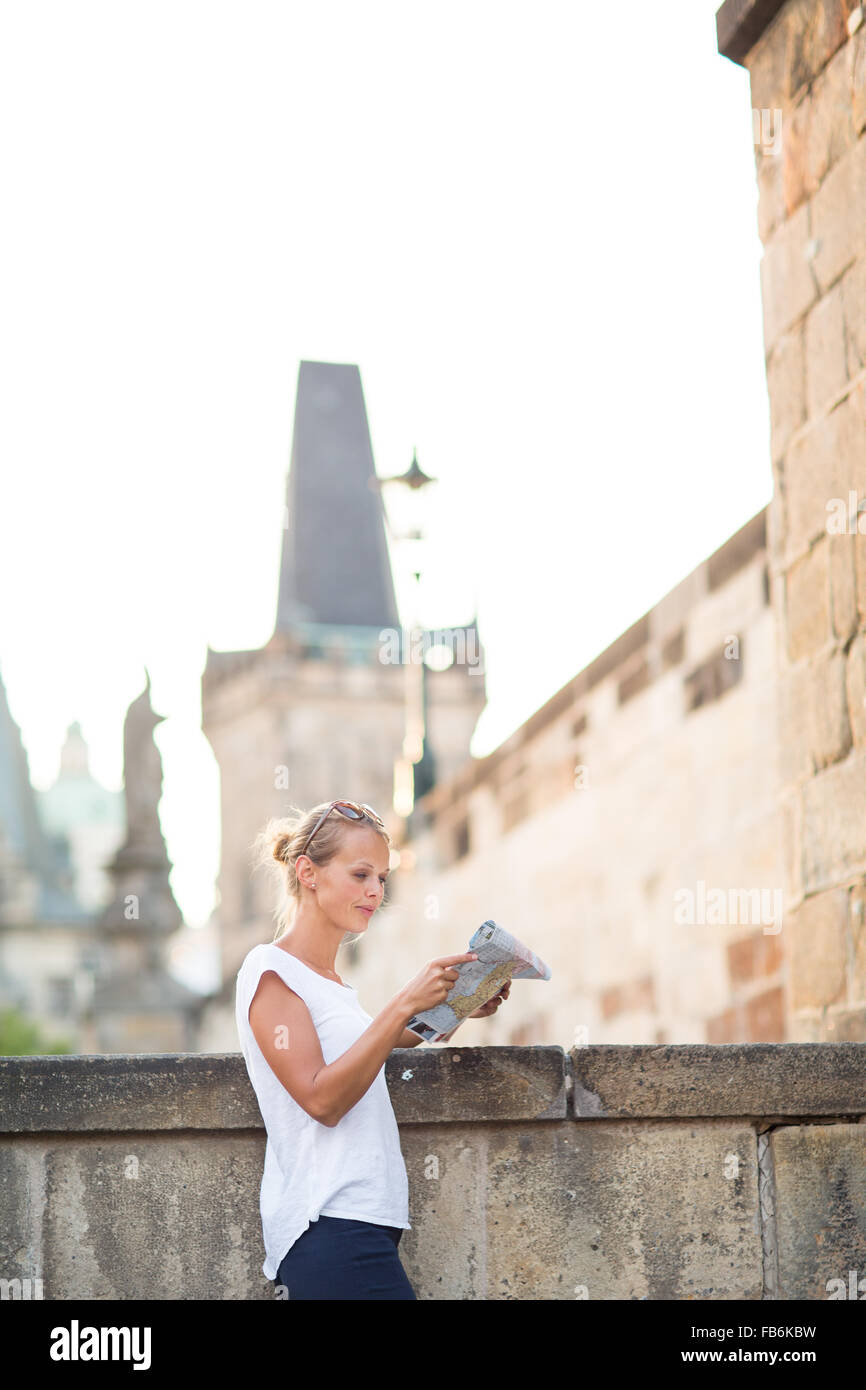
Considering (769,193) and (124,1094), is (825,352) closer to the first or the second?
(769,193)

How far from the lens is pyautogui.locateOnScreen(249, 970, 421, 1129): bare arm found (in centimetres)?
280

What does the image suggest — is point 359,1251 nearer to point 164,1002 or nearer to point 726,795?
point 726,795

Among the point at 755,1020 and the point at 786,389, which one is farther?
the point at 755,1020

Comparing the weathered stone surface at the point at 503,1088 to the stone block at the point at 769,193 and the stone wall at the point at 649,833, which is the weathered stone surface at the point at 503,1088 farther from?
the stone wall at the point at 649,833

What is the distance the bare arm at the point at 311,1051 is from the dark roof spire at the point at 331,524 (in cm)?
5392

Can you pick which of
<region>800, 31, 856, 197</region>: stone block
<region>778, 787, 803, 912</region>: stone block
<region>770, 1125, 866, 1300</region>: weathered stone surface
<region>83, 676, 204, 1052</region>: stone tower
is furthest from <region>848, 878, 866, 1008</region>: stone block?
<region>83, 676, 204, 1052</region>: stone tower

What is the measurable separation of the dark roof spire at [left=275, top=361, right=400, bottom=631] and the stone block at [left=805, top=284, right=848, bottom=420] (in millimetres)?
52128

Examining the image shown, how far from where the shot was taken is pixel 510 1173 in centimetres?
346

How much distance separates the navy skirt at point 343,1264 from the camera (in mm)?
2818

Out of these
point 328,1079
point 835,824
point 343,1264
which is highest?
point 835,824

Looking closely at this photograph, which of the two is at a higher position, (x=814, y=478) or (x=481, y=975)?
(x=814, y=478)

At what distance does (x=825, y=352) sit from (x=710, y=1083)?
2153mm

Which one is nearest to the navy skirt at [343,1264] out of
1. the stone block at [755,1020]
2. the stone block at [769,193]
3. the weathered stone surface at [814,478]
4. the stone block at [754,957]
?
the weathered stone surface at [814,478]

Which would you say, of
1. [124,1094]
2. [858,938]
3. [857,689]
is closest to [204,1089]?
[124,1094]
